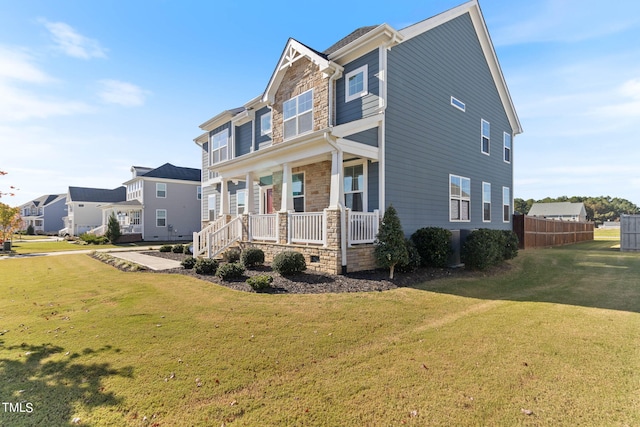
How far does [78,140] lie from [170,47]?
554 cm

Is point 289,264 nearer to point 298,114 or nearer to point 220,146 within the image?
point 298,114

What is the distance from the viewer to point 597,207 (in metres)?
78.3

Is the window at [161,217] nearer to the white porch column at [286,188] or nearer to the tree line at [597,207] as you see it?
the white porch column at [286,188]

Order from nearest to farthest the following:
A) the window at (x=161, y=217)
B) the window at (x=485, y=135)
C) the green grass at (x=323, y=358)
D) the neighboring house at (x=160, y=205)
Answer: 1. the green grass at (x=323, y=358)
2. the window at (x=485, y=135)
3. the neighboring house at (x=160, y=205)
4. the window at (x=161, y=217)

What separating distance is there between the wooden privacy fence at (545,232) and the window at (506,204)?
3.08 feet

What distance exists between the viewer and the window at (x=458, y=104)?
13.5m

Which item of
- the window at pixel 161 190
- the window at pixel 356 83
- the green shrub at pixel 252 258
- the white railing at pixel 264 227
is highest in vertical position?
the window at pixel 356 83

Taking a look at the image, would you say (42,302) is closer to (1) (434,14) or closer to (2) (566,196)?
(1) (434,14)

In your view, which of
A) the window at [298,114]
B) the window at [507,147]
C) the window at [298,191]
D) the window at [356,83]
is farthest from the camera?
the window at [507,147]

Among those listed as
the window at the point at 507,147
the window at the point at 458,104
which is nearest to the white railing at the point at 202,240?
the window at the point at 458,104

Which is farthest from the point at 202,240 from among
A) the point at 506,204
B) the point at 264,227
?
the point at 506,204

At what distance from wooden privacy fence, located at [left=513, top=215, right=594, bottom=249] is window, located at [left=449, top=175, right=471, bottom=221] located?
6.03 metres

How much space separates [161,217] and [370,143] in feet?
89.0

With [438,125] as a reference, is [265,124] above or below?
above
